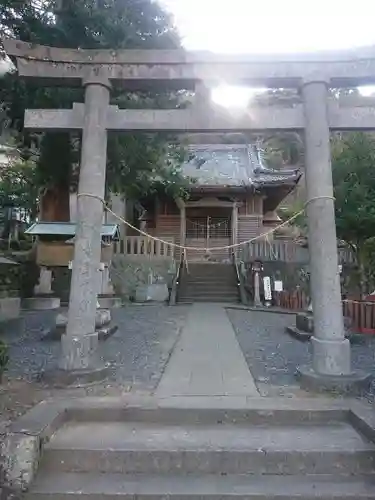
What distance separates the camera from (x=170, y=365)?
624cm

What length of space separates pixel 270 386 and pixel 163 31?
8225 millimetres

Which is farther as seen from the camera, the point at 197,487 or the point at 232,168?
the point at 232,168

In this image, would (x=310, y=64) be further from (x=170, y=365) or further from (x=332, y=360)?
(x=170, y=365)

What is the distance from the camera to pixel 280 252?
19391 millimetres

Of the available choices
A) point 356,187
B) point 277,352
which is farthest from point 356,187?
point 277,352

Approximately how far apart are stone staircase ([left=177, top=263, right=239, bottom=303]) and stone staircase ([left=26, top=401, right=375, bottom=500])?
47.6 ft

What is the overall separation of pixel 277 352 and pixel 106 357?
9.87ft

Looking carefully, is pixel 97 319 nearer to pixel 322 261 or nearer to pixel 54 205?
pixel 322 261

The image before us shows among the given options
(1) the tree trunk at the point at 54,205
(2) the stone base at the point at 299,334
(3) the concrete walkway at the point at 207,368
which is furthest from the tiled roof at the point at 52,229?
(2) the stone base at the point at 299,334

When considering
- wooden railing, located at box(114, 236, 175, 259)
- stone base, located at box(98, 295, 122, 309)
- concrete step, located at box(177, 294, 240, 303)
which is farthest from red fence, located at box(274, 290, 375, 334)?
wooden railing, located at box(114, 236, 175, 259)

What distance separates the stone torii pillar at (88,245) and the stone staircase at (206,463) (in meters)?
1.35

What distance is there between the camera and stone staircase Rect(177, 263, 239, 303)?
730 inches

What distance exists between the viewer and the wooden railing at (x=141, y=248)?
19.6 metres

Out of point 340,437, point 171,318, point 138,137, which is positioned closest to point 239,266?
point 171,318
